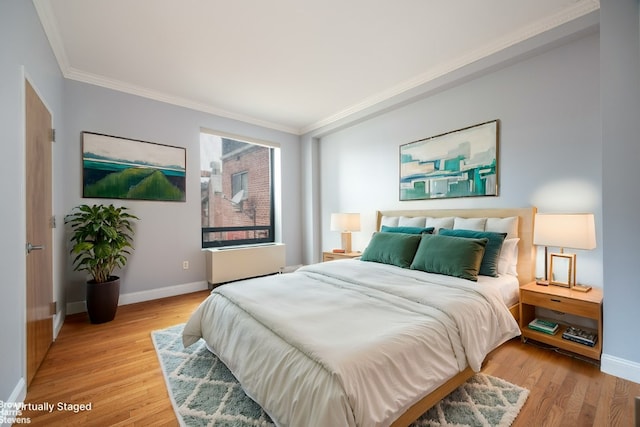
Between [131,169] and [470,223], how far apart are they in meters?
4.06

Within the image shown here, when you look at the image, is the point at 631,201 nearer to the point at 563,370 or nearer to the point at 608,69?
the point at 608,69

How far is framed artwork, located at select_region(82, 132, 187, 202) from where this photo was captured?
332cm

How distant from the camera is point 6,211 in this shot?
1.58m

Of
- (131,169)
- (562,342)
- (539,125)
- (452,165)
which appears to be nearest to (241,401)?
(562,342)

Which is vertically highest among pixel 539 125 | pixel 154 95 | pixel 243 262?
pixel 154 95

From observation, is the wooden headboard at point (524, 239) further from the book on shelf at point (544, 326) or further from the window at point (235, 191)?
the window at point (235, 191)

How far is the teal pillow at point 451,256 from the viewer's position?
7.76 feet

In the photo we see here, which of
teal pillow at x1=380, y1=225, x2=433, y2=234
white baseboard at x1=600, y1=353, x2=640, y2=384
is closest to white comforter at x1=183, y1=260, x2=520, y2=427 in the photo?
white baseboard at x1=600, y1=353, x2=640, y2=384

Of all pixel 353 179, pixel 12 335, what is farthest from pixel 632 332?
pixel 12 335

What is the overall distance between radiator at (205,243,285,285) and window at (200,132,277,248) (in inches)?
15.5

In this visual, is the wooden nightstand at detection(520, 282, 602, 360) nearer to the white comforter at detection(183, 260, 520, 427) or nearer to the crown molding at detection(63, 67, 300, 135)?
the white comforter at detection(183, 260, 520, 427)

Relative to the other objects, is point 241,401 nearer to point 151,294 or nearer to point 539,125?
point 151,294

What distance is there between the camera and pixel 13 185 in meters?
1.69

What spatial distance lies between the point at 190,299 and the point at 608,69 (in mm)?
4672
